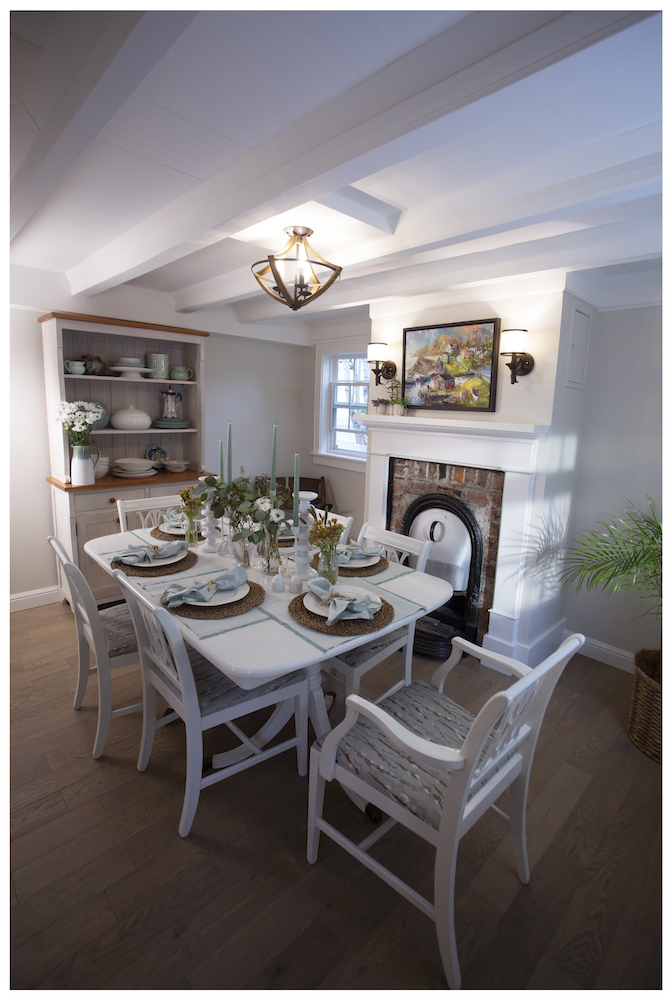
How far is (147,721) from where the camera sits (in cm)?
195

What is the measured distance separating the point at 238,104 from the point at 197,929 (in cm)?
245

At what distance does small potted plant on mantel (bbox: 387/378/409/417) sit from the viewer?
336 cm

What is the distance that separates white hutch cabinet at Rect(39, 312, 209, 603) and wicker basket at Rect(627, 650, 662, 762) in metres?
3.17

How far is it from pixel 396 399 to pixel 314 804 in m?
2.57

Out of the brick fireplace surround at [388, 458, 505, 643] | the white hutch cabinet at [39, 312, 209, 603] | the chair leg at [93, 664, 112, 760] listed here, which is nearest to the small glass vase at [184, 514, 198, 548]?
the chair leg at [93, 664, 112, 760]

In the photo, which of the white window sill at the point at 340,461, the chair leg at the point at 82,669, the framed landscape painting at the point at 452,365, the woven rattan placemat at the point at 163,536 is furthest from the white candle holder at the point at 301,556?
the white window sill at the point at 340,461

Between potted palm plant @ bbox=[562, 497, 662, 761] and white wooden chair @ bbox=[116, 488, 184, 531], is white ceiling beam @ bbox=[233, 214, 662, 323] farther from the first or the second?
white wooden chair @ bbox=[116, 488, 184, 531]

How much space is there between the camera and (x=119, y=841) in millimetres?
1688

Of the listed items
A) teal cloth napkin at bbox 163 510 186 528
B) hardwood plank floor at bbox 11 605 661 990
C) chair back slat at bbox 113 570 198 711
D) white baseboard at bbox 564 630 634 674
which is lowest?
hardwood plank floor at bbox 11 605 661 990

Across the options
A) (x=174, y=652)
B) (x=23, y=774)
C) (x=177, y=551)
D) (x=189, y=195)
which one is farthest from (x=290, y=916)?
(x=189, y=195)

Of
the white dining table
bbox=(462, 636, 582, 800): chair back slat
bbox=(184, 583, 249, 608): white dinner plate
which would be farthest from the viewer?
bbox=(184, 583, 249, 608): white dinner plate

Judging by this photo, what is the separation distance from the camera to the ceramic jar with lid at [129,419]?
361 cm

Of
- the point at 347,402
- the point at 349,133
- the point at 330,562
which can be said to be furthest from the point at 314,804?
the point at 347,402

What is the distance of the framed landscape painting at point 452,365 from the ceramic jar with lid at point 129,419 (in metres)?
2.02
